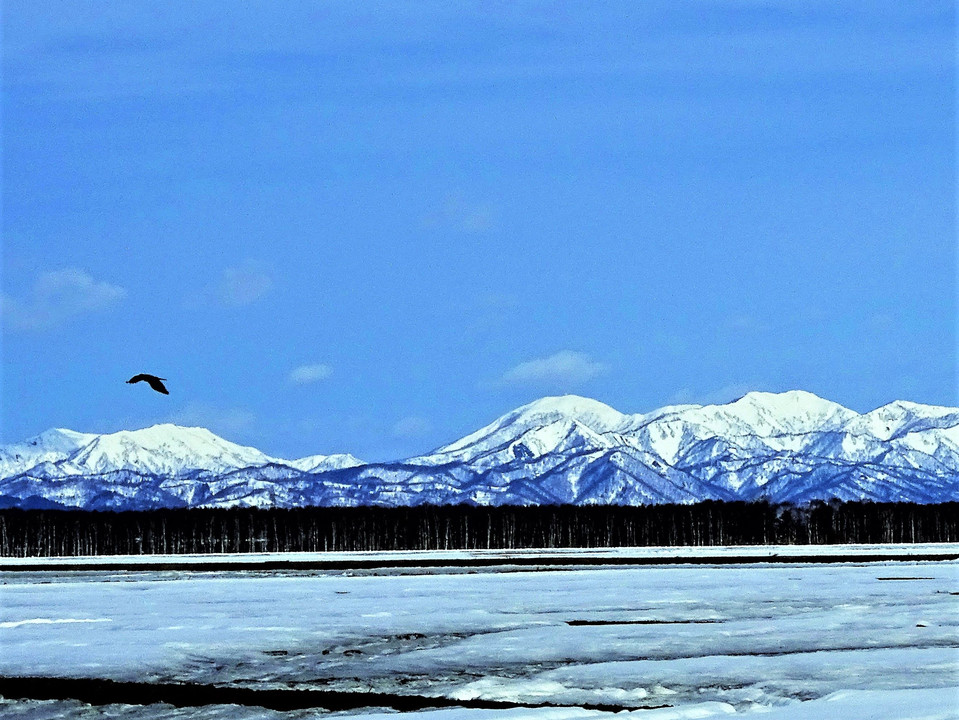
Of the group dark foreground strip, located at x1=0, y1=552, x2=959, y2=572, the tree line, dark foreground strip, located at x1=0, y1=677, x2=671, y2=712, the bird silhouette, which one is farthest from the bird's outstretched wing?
the tree line

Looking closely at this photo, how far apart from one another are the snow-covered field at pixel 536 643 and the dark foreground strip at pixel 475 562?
15.3 meters

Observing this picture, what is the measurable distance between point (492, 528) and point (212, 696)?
85954 mm

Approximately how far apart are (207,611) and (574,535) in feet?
232

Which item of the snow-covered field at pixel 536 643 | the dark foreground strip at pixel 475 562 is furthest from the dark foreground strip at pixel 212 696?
the dark foreground strip at pixel 475 562

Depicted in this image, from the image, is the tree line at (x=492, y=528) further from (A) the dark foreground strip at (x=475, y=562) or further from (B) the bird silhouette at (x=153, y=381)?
(B) the bird silhouette at (x=153, y=381)

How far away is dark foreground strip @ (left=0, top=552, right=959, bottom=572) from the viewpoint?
6125 cm

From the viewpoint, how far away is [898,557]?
63.4m

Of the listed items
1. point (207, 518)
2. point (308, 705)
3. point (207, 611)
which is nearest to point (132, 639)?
point (207, 611)

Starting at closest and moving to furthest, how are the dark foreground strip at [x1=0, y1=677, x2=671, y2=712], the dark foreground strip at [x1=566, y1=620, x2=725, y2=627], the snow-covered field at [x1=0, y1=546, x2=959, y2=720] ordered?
the dark foreground strip at [x1=0, y1=677, x2=671, y2=712] < the snow-covered field at [x1=0, y1=546, x2=959, y2=720] < the dark foreground strip at [x1=566, y1=620, x2=725, y2=627]

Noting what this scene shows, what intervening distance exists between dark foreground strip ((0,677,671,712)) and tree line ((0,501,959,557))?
255 feet

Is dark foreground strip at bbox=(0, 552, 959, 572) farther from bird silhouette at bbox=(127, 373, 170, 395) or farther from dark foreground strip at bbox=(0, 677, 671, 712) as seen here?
dark foreground strip at bbox=(0, 677, 671, 712)

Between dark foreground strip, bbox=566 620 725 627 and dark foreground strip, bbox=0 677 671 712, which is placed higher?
dark foreground strip, bbox=566 620 725 627

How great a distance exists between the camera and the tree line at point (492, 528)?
334 ft

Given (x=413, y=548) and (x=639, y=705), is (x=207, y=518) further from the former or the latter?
(x=639, y=705)
